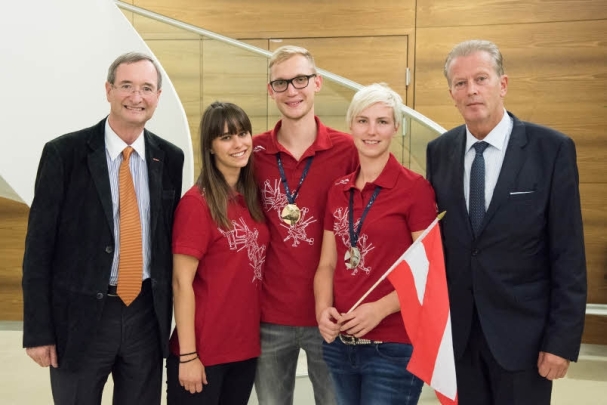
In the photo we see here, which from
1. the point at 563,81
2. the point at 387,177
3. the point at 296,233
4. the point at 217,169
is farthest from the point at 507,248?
the point at 563,81

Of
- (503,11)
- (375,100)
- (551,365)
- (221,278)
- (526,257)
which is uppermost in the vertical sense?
(503,11)

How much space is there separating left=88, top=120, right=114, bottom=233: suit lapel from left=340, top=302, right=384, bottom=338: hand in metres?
0.86

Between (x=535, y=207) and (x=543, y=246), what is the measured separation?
0.47 feet

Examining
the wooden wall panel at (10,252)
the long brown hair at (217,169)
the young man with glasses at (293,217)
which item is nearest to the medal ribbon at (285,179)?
the young man with glasses at (293,217)

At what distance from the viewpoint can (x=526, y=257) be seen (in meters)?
2.06

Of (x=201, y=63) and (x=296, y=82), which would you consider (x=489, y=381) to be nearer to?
(x=296, y=82)

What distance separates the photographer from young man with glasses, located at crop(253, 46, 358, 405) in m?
2.27

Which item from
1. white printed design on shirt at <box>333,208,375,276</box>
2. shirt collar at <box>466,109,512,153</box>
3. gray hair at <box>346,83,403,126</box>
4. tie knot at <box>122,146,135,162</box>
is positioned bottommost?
white printed design on shirt at <box>333,208,375,276</box>

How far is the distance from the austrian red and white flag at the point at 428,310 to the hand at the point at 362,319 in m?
0.10

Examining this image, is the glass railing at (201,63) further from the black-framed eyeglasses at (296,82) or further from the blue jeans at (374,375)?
the blue jeans at (374,375)

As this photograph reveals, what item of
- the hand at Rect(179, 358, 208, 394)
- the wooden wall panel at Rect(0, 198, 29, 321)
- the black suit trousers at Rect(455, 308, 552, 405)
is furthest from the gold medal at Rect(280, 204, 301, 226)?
the wooden wall panel at Rect(0, 198, 29, 321)

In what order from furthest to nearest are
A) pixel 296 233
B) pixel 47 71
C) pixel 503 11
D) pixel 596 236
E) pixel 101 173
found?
1. pixel 596 236
2. pixel 503 11
3. pixel 47 71
4. pixel 296 233
5. pixel 101 173

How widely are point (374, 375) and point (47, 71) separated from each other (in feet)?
7.77

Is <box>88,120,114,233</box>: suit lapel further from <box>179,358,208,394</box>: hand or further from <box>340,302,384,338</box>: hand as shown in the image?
<box>340,302,384,338</box>: hand
